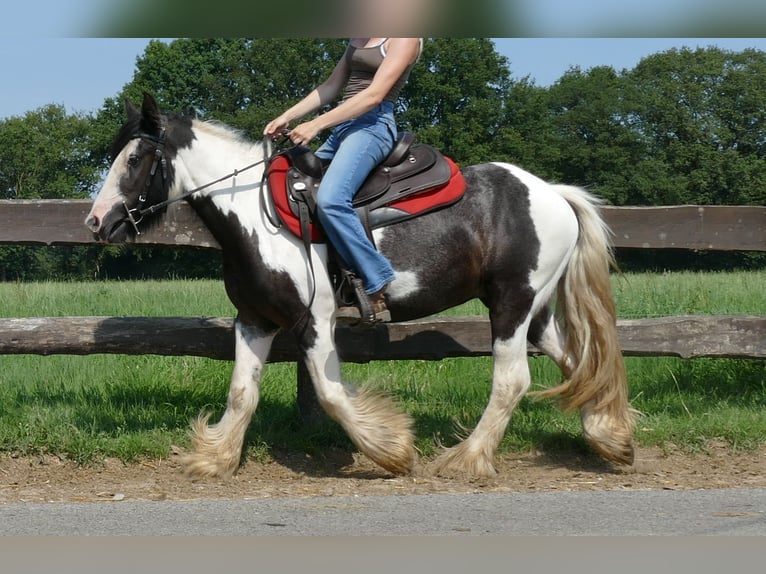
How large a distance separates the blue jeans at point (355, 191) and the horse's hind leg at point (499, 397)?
865mm

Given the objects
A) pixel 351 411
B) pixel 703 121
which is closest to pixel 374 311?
pixel 351 411

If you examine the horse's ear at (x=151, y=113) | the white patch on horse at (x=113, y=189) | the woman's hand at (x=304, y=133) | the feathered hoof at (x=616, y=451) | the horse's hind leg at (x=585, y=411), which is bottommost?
the feathered hoof at (x=616, y=451)

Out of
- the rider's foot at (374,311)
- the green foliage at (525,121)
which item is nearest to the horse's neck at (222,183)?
the rider's foot at (374,311)

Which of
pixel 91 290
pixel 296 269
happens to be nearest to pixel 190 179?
pixel 296 269

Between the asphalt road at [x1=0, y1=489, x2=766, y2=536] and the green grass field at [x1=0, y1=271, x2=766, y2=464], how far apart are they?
3.78 feet

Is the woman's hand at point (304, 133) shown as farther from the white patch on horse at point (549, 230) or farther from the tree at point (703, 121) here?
the tree at point (703, 121)

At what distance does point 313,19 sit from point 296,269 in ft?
14.2

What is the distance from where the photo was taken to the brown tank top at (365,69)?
16.7ft

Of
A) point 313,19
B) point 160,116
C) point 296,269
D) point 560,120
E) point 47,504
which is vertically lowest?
point 47,504

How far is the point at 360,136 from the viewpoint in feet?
16.9

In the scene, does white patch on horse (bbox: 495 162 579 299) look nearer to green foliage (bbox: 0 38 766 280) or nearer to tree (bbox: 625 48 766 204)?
green foliage (bbox: 0 38 766 280)

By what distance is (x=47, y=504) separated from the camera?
181 inches

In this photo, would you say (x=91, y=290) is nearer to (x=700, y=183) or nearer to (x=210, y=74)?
(x=210, y=74)

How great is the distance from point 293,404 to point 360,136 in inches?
94.8
